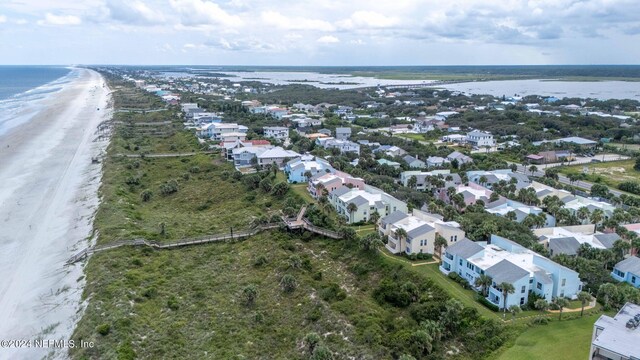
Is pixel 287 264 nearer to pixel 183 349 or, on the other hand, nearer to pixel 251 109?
pixel 183 349

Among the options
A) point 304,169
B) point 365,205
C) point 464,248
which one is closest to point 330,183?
point 365,205

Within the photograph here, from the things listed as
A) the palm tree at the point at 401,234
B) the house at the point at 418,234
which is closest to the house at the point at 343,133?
the house at the point at 418,234

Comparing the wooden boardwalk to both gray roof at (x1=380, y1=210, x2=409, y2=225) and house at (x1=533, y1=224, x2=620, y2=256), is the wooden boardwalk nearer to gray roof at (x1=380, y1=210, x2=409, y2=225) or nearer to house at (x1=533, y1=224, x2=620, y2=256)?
gray roof at (x1=380, y1=210, x2=409, y2=225)

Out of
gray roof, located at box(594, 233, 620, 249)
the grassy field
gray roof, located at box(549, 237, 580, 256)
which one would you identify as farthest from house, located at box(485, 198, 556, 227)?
the grassy field

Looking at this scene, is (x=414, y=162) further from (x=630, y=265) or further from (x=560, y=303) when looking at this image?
(x=560, y=303)

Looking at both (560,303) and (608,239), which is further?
(608,239)

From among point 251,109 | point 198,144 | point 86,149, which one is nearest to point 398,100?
point 251,109

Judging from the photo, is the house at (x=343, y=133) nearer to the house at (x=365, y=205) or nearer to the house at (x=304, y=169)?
the house at (x=304, y=169)
